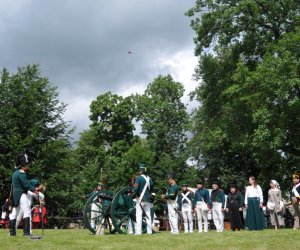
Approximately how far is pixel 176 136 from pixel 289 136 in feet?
87.8

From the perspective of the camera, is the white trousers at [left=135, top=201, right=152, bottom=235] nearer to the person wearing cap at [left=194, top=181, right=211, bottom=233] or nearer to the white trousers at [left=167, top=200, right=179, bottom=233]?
the white trousers at [left=167, top=200, right=179, bottom=233]

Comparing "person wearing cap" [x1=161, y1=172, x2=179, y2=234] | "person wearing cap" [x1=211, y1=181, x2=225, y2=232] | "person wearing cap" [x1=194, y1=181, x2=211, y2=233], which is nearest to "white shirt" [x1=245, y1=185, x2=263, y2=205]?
"person wearing cap" [x1=211, y1=181, x2=225, y2=232]

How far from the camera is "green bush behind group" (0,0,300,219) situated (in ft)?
79.0

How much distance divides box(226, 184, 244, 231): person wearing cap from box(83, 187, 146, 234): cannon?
205 inches

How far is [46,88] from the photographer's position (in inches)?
1485

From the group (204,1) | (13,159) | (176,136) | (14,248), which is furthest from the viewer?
(176,136)

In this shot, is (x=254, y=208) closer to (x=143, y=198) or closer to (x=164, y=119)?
(x=143, y=198)

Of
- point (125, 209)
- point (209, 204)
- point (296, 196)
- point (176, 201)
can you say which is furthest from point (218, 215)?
point (125, 209)

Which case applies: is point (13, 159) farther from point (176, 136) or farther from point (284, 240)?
point (284, 240)

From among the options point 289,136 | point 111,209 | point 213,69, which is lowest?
point 111,209

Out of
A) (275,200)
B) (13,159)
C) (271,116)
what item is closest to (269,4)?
(271,116)

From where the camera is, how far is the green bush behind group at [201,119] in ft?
79.0

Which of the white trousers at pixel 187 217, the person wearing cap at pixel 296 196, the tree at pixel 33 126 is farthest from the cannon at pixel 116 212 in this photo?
the tree at pixel 33 126

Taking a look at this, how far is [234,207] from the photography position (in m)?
19.2
